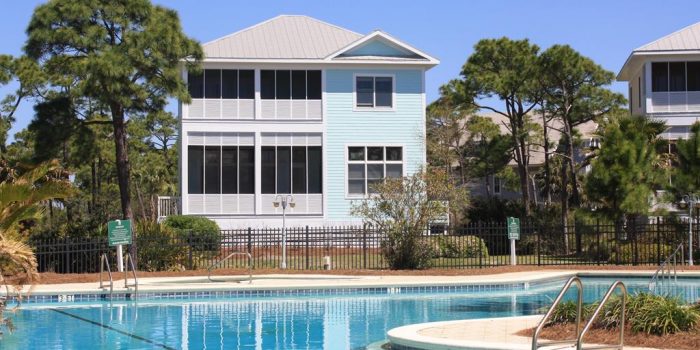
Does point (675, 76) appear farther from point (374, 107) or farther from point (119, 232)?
point (119, 232)

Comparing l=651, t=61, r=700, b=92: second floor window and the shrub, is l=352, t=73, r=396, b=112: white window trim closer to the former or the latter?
l=651, t=61, r=700, b=92: second floor window

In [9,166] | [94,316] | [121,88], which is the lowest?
[94,316]

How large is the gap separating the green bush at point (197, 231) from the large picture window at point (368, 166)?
6308 millimetres

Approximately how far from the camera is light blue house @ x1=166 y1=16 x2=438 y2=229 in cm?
3819

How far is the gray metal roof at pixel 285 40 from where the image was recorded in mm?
38750

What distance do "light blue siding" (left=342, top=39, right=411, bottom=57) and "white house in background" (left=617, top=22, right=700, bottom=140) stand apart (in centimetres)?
983

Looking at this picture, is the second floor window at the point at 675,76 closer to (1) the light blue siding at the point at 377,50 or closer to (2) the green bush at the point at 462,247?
(1) the light blue siding at the point at 377,50

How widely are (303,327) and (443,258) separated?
15007 mm

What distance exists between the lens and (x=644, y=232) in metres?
31.6

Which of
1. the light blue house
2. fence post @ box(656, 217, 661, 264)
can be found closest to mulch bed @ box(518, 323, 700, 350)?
fence post @ box(656, 217, 661, 264)

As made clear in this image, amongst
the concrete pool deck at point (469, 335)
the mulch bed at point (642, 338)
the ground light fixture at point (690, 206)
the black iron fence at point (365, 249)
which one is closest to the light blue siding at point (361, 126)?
the black iron fence at point (365, 249)

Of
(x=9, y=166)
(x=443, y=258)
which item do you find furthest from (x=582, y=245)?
(x=9, y=166)

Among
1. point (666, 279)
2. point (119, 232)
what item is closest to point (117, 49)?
point (119, 232)

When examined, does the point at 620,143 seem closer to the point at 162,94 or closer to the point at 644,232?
the point at 644,232
